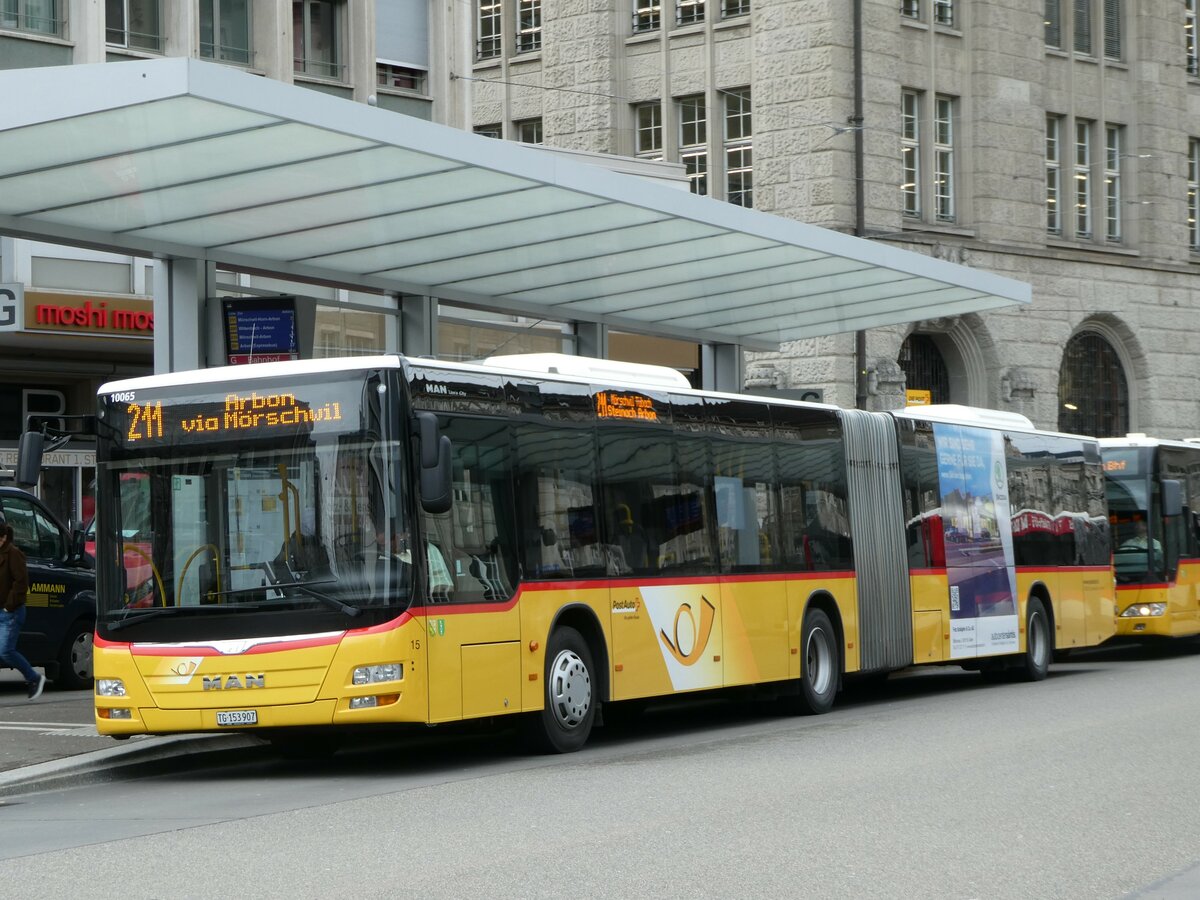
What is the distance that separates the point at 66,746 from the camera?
46.6ft

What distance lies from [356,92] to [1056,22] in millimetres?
18551

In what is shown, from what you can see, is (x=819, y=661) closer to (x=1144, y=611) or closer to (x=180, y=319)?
(x=180, y=319)

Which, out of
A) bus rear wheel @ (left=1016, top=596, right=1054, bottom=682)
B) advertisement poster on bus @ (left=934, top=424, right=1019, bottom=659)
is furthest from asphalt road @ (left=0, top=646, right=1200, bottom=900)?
bus rear wheel @ (left=1016, top=596, right=1054, bottom=682)

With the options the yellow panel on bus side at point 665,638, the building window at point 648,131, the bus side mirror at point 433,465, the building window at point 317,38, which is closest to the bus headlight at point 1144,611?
the yellow panel on bus side at point 665,638

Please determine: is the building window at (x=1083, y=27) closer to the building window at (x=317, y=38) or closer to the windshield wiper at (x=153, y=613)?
the building window at (x=317, y=38)

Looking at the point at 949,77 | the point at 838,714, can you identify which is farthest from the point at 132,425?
the point at 949,77

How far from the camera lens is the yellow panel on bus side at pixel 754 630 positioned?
16188 millimetres

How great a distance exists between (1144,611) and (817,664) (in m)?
9.72

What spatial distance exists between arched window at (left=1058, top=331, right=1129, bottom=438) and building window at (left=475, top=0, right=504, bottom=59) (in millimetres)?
14050

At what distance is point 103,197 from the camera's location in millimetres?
14562

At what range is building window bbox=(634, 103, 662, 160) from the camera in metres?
39.3

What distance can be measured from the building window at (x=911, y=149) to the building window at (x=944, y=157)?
0.52 m

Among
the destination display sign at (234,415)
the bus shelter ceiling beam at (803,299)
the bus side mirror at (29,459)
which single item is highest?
the bus shelter ceiling beam at (803,299)

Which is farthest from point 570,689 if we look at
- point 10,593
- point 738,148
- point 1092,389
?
point 1092,389
